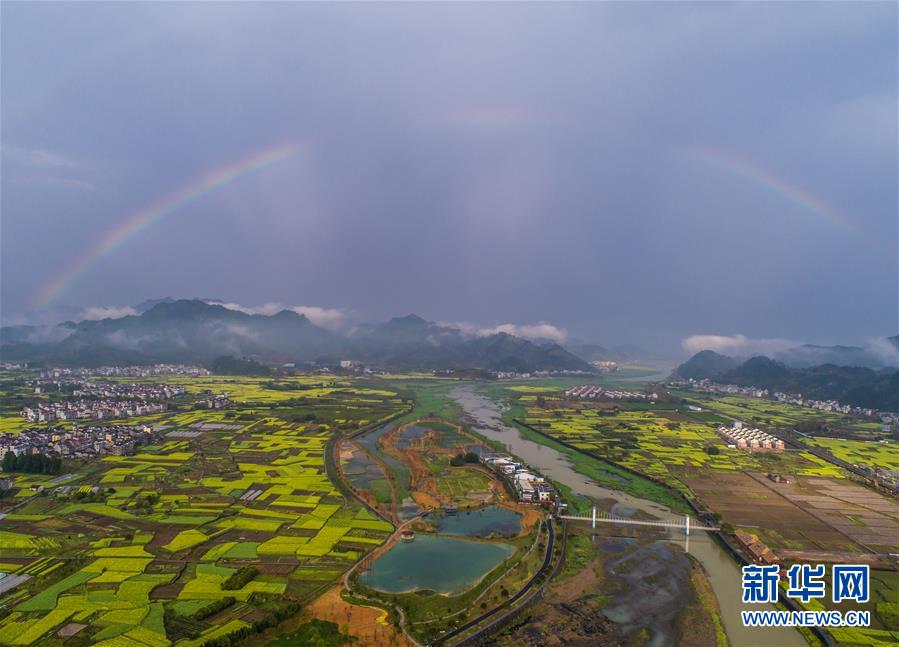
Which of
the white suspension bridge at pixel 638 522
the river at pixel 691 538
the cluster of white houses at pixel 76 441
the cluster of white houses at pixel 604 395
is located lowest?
the river at pixel 691 538

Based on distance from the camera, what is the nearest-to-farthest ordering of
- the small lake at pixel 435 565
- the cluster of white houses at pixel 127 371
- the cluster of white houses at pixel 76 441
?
1. the small lake at pixel 435 565
2. the cluster of white houses at pixel 76 441
3. the cluster of white houses at pixel 127 371

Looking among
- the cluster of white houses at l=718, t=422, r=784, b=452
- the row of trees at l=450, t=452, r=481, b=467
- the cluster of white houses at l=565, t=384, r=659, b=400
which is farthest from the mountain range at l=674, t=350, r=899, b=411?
the row of trees at l=450, t=452, r=481, b=467

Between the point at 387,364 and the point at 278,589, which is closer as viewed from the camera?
the point at 278,589

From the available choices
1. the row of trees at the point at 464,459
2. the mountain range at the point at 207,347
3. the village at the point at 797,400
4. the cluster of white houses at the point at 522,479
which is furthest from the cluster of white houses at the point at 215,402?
the village at the point at 797,400

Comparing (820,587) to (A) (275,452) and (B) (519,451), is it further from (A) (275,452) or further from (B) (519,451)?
(A) (275,452)

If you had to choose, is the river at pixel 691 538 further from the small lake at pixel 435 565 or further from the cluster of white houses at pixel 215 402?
the cluster of white houses at pixel 215 402

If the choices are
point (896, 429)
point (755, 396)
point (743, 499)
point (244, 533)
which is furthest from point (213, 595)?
point (755, 396)

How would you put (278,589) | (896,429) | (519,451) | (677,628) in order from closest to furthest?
1. (677,628)
2. (278,589)
3. (519,451)
4. (896,429)

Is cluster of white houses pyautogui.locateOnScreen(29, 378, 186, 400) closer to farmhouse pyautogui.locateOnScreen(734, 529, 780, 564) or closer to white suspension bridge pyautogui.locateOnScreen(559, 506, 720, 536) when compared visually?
white suspension bridge pyautogui.locateOnScreen(559, 506, 720, 536)
